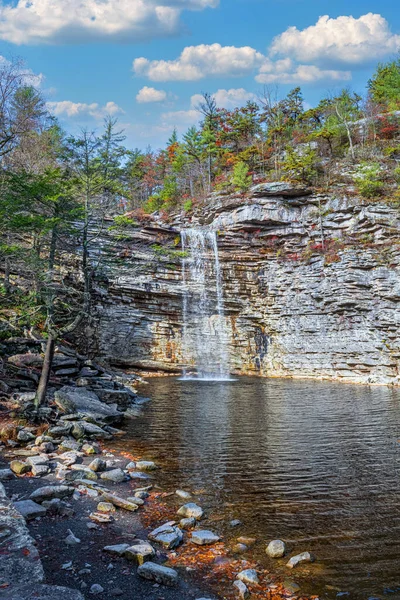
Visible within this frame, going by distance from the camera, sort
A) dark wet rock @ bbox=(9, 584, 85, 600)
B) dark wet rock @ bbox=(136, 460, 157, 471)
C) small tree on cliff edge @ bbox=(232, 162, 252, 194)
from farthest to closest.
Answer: small tree on cliff edge @ bbox=(232, 162, 252, 194)
dark wet rock @ bbox=(136, 460, 157, 471)
dark wet rock @ bbox=(9, 584, 85, 600)

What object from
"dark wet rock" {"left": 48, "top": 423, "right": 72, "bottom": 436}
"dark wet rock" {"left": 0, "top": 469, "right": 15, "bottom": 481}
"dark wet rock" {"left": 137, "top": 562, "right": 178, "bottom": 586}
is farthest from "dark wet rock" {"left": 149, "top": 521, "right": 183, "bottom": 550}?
"dark wet rock" {"left": 48, "top": 423, "right": 72, "bottom": 436}

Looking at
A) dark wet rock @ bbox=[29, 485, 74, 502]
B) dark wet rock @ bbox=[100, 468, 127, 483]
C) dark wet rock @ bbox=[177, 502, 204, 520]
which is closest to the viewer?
dark wet rock @ bbox=[177, 502, 204, 520]

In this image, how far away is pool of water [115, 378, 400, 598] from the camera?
5199 mm

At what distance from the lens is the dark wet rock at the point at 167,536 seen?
5.44m

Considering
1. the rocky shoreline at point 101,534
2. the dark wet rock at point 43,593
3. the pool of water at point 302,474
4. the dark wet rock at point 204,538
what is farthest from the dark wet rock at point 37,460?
the dark wet rock at point 43,593

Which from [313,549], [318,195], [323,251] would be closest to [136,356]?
[323,251]

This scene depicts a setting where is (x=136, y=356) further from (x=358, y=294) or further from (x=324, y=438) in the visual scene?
(x=324, y=438)

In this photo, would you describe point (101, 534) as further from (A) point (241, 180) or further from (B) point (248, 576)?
(A) point (241, 180)

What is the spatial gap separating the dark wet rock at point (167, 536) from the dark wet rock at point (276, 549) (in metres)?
1.26

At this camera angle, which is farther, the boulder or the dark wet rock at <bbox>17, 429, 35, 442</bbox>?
the boulder

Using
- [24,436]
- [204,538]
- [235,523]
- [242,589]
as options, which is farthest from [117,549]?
[24,436]

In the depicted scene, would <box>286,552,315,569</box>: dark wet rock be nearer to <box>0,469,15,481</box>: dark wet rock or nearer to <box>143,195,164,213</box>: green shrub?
<box>0,469,15,481</box>: dark wet rock

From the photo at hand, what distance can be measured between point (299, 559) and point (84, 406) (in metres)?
9.33

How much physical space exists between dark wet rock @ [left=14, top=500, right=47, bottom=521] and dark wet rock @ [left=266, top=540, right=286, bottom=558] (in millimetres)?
3454
